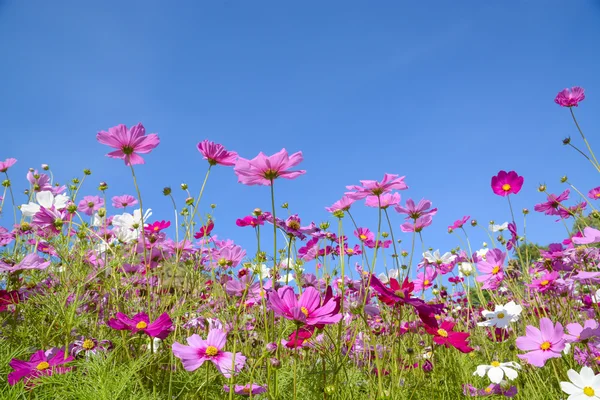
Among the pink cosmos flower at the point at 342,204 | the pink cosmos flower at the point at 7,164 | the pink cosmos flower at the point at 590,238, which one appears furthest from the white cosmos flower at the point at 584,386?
the pink cosmos flower at the point at 7,164

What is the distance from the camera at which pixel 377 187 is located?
4.09ft

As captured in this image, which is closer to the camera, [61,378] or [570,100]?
[61,378]

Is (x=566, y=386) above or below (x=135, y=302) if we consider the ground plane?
below

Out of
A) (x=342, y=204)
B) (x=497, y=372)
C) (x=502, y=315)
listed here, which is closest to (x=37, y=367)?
(x=342, y=204)

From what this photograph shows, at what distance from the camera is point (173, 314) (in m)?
1.50

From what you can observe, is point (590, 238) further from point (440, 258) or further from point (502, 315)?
point (440, 258)

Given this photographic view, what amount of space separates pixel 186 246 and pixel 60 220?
52 centimetres

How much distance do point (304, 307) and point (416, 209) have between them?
64cm

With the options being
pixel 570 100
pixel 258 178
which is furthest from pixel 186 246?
pixel 570 100

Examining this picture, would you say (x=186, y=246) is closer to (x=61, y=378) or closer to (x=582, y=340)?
(x=61, y=378)

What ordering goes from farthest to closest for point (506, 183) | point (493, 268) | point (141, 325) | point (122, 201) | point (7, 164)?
point (7, 164), point (122, 201), point (506, 183), point (493, 268), point (141, 325)

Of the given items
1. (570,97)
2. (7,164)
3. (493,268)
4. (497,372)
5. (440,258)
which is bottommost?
(497,372)

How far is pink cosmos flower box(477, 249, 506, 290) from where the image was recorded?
1.80 metres

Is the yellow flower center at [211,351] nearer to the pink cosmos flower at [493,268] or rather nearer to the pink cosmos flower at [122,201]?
the pink cosmos flower at [493,268]
